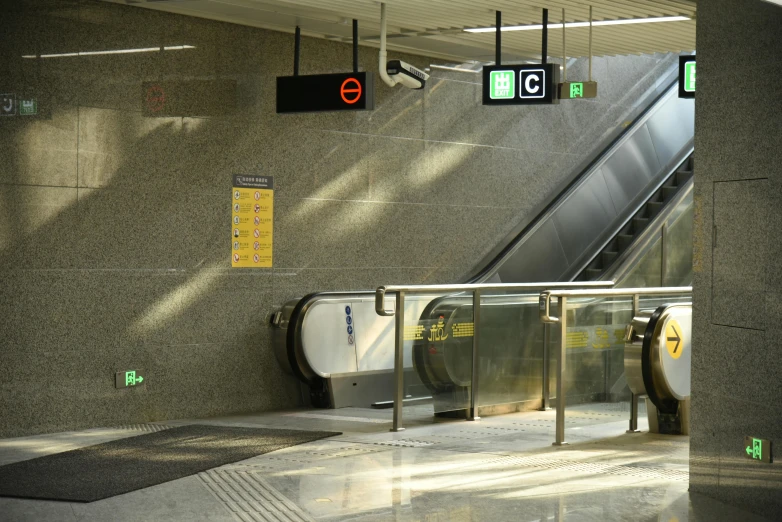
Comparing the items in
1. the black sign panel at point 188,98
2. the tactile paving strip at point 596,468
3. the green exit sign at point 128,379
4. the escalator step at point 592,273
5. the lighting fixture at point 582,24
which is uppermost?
the lighting fixture at point 582,24

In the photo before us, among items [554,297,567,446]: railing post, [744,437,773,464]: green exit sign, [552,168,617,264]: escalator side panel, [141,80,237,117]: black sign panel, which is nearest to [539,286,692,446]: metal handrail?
[554,297,567,446]: railing post

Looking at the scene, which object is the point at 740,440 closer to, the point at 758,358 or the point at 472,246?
the point at 758,358

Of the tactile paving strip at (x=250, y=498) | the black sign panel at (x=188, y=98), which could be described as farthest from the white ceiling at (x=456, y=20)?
the tactile paving strip at (x=250, y=498)

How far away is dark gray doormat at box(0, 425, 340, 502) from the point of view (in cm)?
604

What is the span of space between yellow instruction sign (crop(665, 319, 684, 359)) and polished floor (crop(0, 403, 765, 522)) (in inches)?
26.1

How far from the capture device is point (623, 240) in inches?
487

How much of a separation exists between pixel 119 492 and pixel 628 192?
8490mm

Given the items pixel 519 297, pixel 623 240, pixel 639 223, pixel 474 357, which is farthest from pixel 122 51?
pixel 639 223

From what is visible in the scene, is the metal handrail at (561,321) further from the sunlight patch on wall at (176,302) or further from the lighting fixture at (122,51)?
the lighting fixture at (122,51)

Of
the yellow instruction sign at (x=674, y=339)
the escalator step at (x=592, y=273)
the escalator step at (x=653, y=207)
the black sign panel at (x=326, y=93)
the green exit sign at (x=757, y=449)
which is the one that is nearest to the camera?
the green exit sign at (x=757, y=449)

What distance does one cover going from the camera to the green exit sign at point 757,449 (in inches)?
212

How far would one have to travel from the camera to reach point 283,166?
949 centimetres

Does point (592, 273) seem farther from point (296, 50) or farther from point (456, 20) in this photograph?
point (296, 50)

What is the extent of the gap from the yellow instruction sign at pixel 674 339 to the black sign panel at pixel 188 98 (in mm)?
4041
